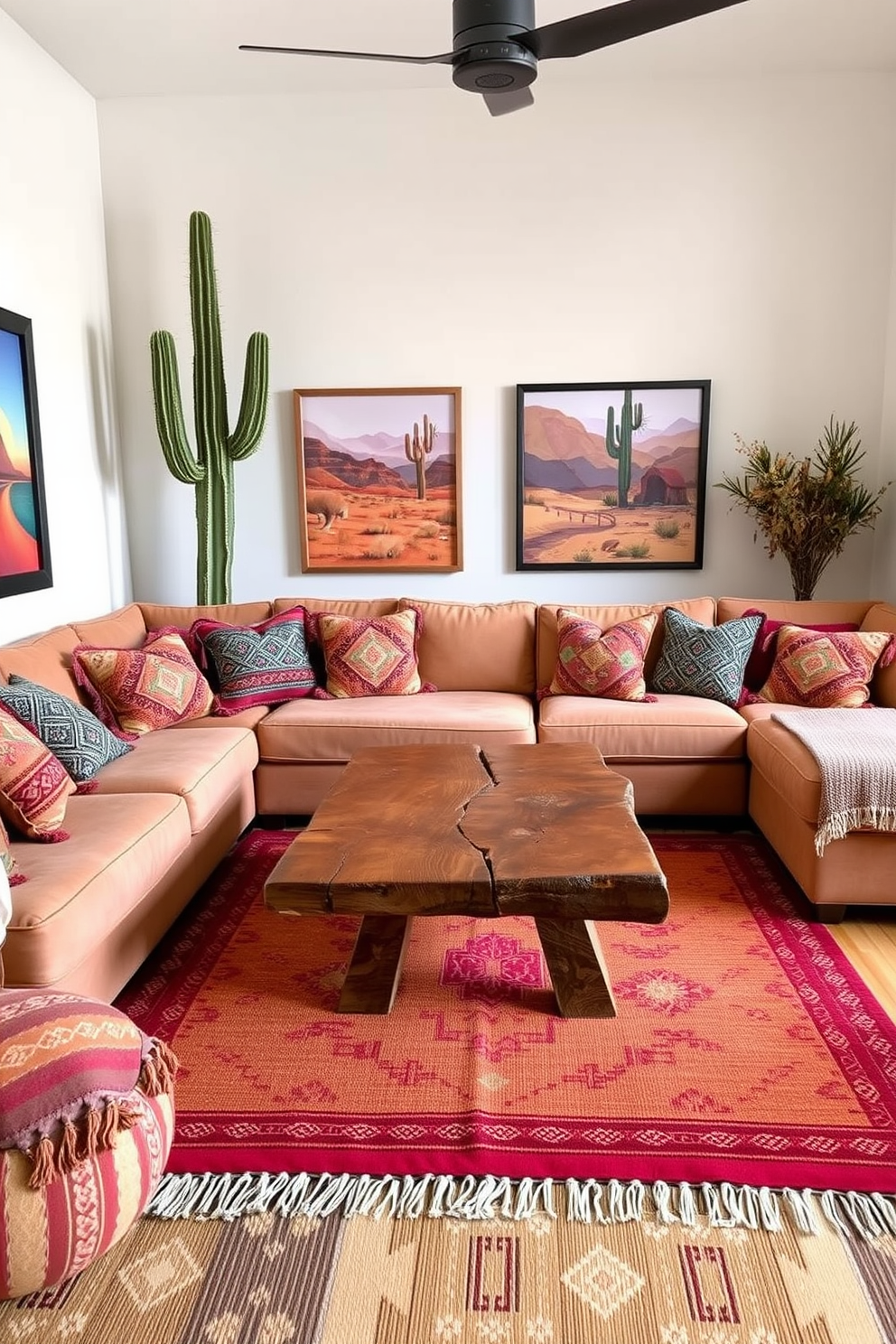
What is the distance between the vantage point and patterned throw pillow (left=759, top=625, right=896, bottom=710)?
A: 3689 mm

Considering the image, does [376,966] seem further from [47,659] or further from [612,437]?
[612,437]

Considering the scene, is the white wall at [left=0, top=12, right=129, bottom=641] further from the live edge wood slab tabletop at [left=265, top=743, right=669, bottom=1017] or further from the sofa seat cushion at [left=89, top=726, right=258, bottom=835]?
the live edge wood slab tabletop at [left=265, top=743, right=669, bottom=1017]

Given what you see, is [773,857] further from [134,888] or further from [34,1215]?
[34,1215]

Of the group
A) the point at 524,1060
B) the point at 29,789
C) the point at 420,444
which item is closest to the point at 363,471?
the point at 420,444

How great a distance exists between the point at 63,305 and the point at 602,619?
263 centimetres

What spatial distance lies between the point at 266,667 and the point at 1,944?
6.77ft

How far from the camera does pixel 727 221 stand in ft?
14.5

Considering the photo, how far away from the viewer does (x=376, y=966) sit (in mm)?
2416

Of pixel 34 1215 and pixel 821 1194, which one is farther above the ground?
pixel 34 1215

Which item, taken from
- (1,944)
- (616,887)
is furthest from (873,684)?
(1,944)

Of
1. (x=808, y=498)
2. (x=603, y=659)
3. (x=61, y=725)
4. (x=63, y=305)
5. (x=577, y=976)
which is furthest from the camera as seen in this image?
(x=808, y=498)

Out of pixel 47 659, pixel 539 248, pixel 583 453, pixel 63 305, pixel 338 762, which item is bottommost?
pixel 338 762

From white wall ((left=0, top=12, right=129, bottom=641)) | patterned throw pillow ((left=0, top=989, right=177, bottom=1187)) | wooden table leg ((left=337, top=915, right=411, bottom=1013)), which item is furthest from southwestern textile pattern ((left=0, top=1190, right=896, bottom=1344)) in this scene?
white wall ((left=0, top=12, right=129, bottom=641))

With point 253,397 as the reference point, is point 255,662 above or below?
below
